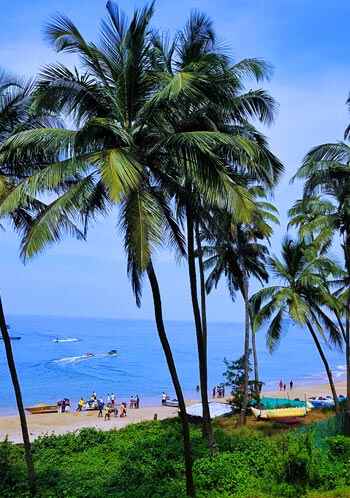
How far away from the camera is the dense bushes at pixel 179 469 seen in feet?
35.6

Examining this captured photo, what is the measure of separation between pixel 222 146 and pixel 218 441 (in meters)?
9.11

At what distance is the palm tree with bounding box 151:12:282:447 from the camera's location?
31.8 ft

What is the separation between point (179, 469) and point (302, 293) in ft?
40.1

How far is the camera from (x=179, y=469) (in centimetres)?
1277

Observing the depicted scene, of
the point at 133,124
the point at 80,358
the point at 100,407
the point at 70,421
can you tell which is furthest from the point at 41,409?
the point at 80,358

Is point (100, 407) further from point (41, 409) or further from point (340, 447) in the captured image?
point (340, 447)

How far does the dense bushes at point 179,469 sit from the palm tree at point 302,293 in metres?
7.42

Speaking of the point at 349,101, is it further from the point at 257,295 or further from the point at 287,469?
the point at 287,469

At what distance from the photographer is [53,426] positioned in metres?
35.6

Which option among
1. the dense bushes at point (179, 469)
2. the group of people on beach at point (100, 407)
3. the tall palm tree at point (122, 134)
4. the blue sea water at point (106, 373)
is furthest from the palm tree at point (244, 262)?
the blue sea water at point (106, 373)

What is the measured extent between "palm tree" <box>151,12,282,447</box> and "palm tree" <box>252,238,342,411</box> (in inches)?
411

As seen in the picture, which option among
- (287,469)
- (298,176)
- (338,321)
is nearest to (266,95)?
(298,176)

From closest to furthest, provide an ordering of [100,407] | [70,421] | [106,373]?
[70,421] < [100,407] < [106,373]

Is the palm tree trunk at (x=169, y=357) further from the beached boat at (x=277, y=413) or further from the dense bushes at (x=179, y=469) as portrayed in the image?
the beached boat at (x=277, y=413)
